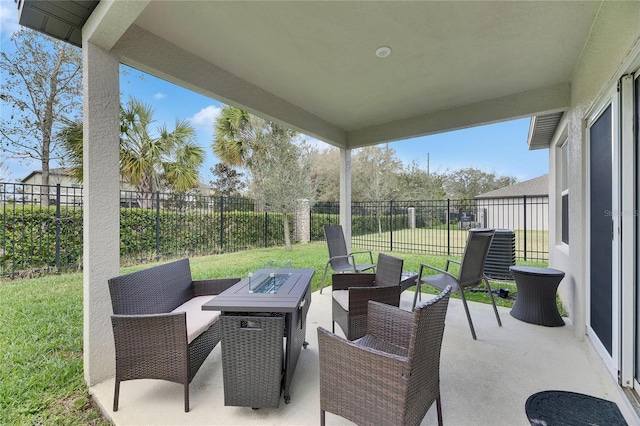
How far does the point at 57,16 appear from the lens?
6.40 ft

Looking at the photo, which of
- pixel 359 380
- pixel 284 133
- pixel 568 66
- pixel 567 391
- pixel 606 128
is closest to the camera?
pixel 359 380

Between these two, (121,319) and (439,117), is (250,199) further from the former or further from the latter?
(121,319)

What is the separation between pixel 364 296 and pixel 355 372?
36.7 inches

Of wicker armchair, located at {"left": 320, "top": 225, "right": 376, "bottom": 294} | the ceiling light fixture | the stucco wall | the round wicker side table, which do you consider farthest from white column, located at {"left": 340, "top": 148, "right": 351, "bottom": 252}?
the stucco wall

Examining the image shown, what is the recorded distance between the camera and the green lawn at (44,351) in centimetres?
181

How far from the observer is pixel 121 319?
5.67ft

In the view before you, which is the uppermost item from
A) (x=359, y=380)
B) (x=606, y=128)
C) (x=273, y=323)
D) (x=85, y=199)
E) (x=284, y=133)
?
(x=284, y=133)

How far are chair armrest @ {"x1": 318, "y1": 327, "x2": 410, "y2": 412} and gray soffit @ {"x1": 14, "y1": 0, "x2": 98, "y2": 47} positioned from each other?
2.77 m

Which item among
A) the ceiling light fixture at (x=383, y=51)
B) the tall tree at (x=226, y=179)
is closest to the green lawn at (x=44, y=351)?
Answer: the ceiling light fixture at (x=383, y=51)

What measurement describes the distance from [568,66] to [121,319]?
482cm

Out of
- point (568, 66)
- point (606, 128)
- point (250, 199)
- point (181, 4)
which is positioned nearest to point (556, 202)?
point (568, 66)

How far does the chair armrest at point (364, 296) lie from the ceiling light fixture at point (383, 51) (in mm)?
2272

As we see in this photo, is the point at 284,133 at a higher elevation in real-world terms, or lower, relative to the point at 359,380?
higher

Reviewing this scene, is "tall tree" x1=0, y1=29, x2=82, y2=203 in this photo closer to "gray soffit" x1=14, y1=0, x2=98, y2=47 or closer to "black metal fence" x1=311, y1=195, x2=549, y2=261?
"gray soffit" x1=14, y1=0, x2=98, y2=47
